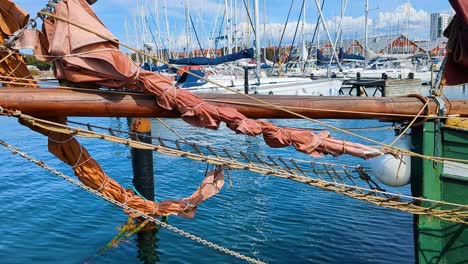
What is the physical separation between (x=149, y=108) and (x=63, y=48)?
89 cm

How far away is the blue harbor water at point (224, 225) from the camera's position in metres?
7.43

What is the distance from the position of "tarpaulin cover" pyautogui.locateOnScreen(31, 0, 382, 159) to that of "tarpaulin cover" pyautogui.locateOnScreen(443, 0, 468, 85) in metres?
1.78

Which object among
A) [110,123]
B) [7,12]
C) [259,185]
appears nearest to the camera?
[7,12]

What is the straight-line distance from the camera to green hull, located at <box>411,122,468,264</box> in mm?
4570

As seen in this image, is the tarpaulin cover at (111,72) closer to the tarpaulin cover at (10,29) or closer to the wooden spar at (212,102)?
the wooden spar at (212,102)

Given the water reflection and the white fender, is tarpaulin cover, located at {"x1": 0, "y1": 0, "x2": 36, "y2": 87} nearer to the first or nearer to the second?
the white fender

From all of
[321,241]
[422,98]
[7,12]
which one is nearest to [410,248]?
[321,241]

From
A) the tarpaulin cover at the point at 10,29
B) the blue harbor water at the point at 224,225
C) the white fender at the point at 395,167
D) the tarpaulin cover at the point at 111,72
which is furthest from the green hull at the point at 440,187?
the tarpaulin cover at the point at 10,29

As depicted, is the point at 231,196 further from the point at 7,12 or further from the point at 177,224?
the point at 7,12

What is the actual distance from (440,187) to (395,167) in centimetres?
50

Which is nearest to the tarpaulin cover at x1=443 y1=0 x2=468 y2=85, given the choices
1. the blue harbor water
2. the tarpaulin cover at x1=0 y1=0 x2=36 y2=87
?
the blue harbor water

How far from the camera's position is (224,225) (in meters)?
8.95

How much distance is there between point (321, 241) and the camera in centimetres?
786

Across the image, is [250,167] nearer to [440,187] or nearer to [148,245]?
[440,187]
